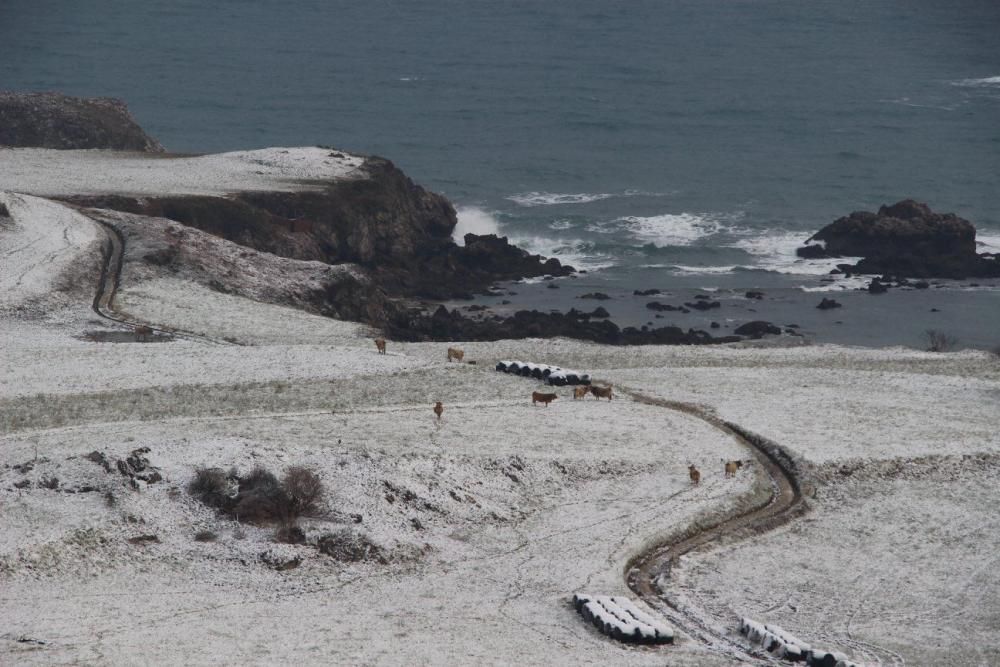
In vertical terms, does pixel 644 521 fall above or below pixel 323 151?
below

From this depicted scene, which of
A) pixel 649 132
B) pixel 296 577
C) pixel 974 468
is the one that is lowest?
pixel 296 577

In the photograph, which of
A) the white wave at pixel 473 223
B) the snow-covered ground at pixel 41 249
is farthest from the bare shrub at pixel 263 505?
the white wave at pixel 473 223

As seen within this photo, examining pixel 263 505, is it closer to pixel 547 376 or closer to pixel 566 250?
pixel 547 376

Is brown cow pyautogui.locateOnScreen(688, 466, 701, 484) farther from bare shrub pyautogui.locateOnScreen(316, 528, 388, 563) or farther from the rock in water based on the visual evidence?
the rock in water

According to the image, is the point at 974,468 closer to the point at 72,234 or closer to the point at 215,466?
the point at 215,466

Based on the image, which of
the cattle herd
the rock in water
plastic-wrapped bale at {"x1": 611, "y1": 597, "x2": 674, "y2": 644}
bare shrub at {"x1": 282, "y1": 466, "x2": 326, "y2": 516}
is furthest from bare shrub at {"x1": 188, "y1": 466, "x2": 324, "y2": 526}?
the rock in water

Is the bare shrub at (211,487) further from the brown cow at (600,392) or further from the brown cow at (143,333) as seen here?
the brown cow at (143,333)

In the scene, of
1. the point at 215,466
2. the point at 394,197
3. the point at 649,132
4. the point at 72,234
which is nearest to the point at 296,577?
the point at 215,466
